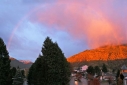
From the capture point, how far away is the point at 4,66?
3853 centimetres

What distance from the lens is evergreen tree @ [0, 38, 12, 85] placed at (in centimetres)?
3806

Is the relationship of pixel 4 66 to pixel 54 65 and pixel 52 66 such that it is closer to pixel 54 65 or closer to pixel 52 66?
pixel 52 66

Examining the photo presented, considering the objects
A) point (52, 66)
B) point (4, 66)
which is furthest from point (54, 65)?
point (4, 66)

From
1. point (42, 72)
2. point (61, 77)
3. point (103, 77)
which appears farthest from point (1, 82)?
point (103, 77)

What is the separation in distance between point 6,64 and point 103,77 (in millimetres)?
103894

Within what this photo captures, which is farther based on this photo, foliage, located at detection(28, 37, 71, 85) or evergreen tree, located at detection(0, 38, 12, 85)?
evergreen tree, located at detection(0, 38, 12, 85)

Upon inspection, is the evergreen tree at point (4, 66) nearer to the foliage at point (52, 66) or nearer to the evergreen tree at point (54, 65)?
the foliage at point (52, 66)

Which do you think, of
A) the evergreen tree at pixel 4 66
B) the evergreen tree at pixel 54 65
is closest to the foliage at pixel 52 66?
the evergreen tree at pixel 54 65

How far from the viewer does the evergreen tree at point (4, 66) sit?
38062mm

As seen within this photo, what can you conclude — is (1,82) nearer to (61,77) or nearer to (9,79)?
(9,79)

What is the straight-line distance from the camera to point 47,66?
33.0 m

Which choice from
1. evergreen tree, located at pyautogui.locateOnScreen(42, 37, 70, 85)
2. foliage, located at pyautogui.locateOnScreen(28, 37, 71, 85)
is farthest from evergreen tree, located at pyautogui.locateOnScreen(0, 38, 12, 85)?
evergreen tree, located at pyautogui.locateOnScreen(42, 37, 70, 85)

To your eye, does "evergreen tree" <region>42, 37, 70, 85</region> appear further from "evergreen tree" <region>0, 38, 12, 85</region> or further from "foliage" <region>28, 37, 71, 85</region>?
"evergreen tree" <region>0, 38, 12, 85</region>

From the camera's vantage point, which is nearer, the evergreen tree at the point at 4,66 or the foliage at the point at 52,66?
the foliage at the point at 52,66
